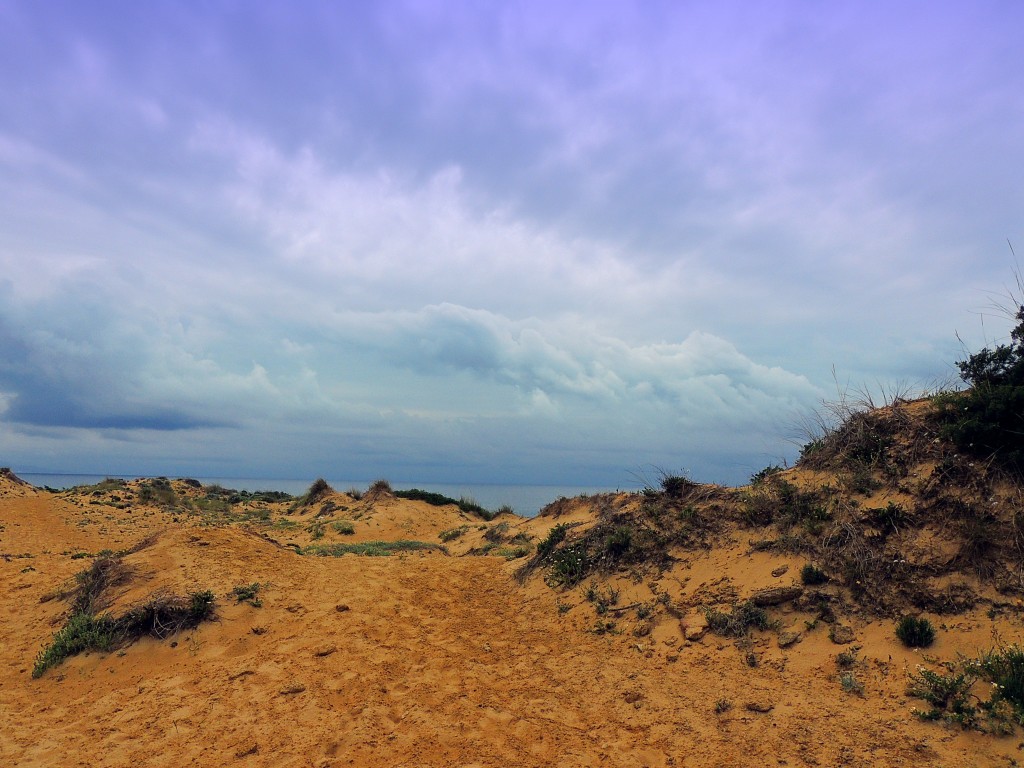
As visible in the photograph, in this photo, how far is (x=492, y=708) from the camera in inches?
278

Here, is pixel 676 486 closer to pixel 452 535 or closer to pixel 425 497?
pixel 452 535

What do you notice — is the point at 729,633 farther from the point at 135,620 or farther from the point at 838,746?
the point at 135,620

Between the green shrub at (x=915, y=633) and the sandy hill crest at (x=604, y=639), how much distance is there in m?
0.11

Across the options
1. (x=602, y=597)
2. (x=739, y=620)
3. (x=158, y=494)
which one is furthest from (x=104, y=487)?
→ (x=739, y=620)

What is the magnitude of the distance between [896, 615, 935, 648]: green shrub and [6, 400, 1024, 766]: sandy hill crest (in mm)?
110

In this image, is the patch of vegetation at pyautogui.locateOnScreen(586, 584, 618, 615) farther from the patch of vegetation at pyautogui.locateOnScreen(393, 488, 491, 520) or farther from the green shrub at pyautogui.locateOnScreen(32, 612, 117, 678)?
the patch of vegetation at pyautogui.locateOnScreen(393, 488, 491, 520)

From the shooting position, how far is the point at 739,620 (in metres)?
8.35

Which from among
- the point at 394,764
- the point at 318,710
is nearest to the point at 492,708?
the point at 394,764

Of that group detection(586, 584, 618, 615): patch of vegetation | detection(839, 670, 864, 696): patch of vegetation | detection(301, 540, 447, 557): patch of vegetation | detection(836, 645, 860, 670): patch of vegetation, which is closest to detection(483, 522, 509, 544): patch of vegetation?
detection(301, 540, 447, 557): patch of vegetation

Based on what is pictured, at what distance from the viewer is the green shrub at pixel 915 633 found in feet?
22.3

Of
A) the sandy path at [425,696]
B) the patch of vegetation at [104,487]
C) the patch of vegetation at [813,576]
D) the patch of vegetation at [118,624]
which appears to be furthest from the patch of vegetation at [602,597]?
the patch of vegetation at [104,487]

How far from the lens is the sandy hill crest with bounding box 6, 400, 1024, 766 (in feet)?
19.9

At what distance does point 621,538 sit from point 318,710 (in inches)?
260

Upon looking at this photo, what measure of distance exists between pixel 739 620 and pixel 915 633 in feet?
7.19
